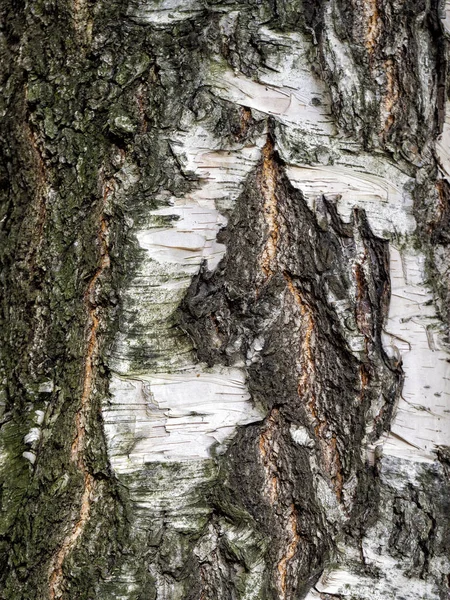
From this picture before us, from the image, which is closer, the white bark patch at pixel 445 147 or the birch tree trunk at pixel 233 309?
the birch tree trunk at pixel 233 309

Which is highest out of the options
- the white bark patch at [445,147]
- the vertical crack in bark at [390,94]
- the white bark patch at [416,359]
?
the vertical crack in bark at [390,94]

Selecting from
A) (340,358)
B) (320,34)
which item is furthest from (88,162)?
(340,358)

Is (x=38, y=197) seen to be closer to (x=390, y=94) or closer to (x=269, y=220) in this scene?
(x=269, y=220)

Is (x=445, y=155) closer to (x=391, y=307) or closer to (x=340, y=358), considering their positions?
(x=391, y=307)

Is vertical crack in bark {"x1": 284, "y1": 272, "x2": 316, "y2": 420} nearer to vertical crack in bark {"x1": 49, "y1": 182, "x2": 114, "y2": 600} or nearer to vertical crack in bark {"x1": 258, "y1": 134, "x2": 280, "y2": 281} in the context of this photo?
vertical crack in bark {"x1": 258, "y1": 134, "x2": 280, "y2": 281}

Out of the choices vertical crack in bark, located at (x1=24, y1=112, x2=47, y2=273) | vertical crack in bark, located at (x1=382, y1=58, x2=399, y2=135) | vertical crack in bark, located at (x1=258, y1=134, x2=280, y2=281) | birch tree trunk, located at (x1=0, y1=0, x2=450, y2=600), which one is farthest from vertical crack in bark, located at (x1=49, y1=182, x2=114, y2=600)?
vertical crack in bark, located at (x1=382, y1=58, x2=399, y2=135)

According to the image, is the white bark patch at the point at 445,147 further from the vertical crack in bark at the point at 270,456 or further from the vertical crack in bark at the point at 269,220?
the vertical crack in bark at the point at 270,456

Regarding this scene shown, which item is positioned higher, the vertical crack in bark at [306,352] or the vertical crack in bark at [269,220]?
the vertical crack in bark at [269,220]

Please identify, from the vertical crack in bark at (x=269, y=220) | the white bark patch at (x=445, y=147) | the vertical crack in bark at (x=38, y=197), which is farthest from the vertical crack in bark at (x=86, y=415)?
the white bark patch at (x=445, y=147)
